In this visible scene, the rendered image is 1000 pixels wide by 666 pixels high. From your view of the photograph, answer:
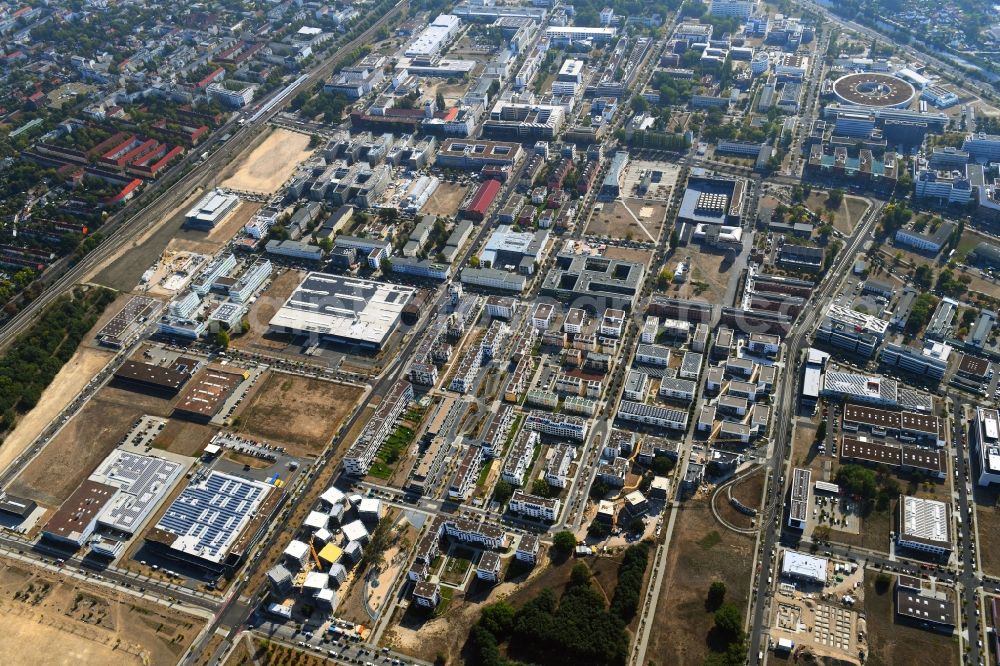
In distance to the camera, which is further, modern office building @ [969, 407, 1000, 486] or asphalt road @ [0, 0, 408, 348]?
A: asphalt road @ [0, 0, 408, 348]

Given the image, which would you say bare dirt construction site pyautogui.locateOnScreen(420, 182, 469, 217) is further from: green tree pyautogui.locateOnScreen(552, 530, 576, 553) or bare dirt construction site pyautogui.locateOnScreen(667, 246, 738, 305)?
green tree pyautogui.locateOnScreen(552, 530, 576, 553)

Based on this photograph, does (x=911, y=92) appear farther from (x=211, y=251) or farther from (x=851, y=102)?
(x=211, y=251)

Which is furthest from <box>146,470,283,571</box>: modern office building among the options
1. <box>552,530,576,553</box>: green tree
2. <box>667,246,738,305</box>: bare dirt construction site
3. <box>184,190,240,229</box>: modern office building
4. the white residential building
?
<box>667,246,738,305</box>: bare dirt construction site

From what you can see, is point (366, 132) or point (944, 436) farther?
point (366, 132)

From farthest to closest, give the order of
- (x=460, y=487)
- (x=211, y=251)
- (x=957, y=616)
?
(x=211, y=251), (x=460, y=487), (x=957, y=616)

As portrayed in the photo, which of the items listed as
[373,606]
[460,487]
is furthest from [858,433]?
[373,606]

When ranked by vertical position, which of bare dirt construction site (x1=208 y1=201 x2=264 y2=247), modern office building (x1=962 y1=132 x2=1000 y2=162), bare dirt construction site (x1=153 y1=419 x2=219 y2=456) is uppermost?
modern office building (x1=962 y1=132 x2=1000 y2=162)

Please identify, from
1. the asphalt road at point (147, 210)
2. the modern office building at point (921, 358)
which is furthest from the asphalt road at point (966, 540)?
the asphalt road at point (147, 210)
